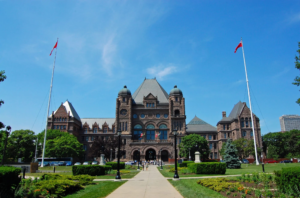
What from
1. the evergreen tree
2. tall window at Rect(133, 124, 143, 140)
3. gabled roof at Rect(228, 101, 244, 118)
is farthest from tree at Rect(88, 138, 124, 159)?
gabled roof at Rect(228, 101, 244, 118)

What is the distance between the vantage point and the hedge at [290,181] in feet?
37.8

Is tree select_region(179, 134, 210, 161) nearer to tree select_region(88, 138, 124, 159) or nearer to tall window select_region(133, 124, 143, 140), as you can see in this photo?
tall window select_region(133, 124, 143, 140)

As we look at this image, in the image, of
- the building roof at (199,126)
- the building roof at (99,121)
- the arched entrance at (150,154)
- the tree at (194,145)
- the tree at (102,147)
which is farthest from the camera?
the building roof at (99,121)

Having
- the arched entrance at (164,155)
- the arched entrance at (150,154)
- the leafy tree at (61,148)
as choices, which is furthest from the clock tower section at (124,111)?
the leafy tree at (61,148)

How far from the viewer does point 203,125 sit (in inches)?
3477

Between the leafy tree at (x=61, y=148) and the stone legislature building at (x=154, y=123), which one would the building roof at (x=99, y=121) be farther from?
the leafy tree at (x=61, y=148)

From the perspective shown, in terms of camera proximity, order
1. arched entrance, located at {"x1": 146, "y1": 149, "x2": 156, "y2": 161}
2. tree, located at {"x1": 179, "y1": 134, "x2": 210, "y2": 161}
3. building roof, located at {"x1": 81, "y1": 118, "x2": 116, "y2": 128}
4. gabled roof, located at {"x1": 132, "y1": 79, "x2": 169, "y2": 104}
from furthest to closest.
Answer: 1. building roof, located at {"x1": 81, "y1": 118, "x2": 116, "y2": 128}
2. gabled roof, located at {"x1": 132, "y1": 79, "x2": 169, "y2": 104}
3. arched entrance, located at {"x1": 146, "y1": 149, "x2": 156, "y2": 161}
4. tree, located at {"x1": 179, "y1": 134, "x2": 210, "y2": 161}

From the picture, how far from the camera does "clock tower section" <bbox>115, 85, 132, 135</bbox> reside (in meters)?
75.4

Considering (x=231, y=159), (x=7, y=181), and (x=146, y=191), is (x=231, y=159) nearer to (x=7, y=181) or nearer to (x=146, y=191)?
(x=146, y=191)

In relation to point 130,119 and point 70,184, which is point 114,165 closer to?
point 70,184

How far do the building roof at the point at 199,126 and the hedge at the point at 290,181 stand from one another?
73.0 m

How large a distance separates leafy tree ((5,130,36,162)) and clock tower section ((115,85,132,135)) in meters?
27.3

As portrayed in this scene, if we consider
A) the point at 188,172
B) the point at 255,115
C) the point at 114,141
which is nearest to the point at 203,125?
the point at 255,115

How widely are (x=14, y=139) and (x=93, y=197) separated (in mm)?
68879
